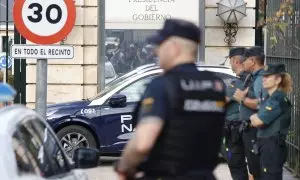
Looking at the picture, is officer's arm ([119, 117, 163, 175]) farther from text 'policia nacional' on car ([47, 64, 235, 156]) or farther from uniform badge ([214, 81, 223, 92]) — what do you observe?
text 'policia nacional' on car ([47, 64, 235, 156])

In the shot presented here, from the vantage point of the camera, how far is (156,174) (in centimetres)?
530

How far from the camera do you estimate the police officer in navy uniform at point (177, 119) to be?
517 centimetres

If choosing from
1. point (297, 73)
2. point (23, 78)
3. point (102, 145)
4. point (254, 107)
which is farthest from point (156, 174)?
point (23, 78)

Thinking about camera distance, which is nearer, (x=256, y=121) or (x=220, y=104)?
(x=220, y=104)

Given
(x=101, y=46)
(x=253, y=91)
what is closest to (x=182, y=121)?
(x=253, y=91)

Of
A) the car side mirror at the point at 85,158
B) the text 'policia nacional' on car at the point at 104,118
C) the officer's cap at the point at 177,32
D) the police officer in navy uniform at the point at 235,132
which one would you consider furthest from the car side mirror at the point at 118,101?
the officer's cap at the point at 177,32

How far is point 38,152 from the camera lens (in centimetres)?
583

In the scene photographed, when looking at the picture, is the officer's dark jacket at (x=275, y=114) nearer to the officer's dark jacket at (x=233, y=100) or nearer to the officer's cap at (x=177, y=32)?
the officer's dark jacket at (x=233, y=100)

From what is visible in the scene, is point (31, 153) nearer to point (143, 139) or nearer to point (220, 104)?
point (143, 139)

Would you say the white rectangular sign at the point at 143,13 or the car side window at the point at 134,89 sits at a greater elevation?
the white rectangular sign at the point at 143,13

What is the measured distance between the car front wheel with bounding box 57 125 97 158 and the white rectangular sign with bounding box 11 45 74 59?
5.32 meters

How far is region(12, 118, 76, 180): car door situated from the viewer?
5.39 m

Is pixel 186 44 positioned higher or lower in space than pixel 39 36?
lower

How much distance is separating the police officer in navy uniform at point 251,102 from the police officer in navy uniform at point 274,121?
67 cm
